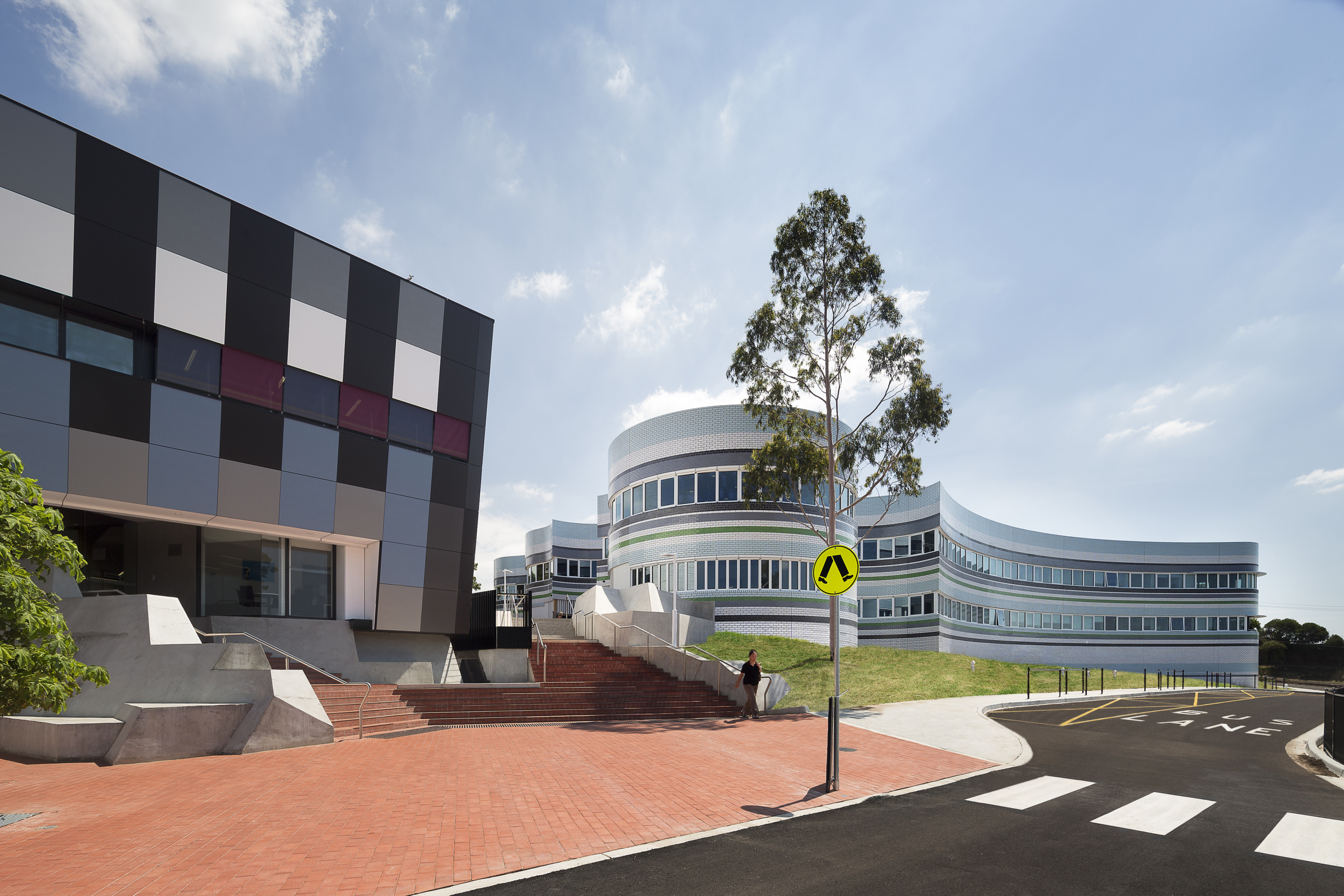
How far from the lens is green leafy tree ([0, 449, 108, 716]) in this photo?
8.90 metres

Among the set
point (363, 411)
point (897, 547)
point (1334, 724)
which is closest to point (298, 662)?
point (363, 411)

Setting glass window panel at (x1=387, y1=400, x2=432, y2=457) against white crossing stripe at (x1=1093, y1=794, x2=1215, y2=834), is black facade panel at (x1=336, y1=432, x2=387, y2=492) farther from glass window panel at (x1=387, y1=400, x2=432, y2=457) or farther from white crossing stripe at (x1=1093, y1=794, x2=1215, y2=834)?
white crossing stripe at (x1=1093, y1=794, x2=1215, y2=834)

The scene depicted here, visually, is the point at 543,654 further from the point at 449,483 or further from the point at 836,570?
the point at 836,570

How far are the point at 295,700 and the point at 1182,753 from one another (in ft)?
57.7

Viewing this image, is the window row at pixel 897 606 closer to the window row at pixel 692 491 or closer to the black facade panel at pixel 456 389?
the window row at pixel 692 491

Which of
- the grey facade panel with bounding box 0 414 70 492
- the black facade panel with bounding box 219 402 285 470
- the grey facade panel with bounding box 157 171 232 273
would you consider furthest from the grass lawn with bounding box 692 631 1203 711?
the grey facade panel with bounding box 157 171 232 273

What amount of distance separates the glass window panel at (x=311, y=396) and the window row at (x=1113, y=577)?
167 feet

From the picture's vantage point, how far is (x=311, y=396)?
21422mm

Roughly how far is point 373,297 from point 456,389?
3956 millimetres

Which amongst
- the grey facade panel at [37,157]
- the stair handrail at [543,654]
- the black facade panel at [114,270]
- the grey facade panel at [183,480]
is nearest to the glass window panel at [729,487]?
the stair handrail at [543,654]

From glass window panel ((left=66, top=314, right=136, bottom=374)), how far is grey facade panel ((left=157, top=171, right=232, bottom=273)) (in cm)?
237

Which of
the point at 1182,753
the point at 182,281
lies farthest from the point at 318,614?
the point at 1182,753

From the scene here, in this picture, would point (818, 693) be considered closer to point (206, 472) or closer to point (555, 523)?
point (206, 472)

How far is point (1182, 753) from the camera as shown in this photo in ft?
49.7
